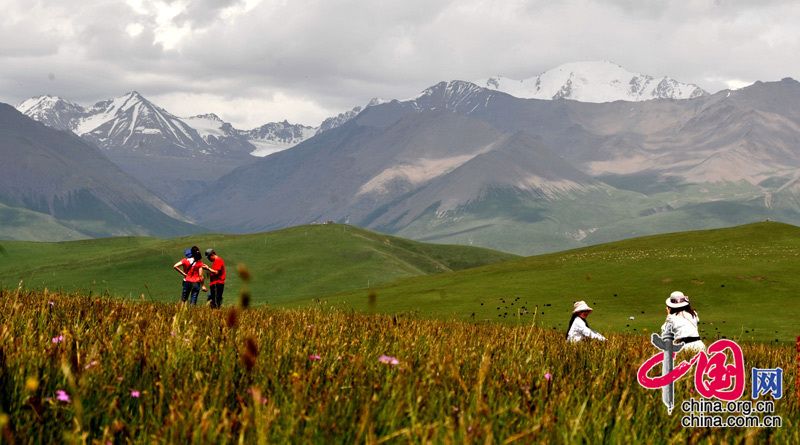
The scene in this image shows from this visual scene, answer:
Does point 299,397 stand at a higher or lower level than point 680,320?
lower

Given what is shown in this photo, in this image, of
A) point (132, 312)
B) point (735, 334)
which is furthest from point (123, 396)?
point (735, 334)

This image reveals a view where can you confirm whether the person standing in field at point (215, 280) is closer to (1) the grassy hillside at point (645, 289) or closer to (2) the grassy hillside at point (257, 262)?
(1) the grassy hillside at point (645, 289)

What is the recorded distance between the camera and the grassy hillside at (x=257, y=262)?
389 ft

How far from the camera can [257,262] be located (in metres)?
134

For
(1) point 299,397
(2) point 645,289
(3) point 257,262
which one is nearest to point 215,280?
(1) point 299,397

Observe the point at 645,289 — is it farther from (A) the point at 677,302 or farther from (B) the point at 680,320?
(B) the point at 680,320

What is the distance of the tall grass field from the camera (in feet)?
13.8

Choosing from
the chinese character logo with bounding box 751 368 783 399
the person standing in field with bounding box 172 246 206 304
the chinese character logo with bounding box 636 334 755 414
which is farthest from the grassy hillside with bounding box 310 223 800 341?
the chinese character logo with bounding box 636 334 755 414

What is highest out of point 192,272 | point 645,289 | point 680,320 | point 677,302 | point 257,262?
point 257,262

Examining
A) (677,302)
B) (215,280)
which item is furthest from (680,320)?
(215,280)

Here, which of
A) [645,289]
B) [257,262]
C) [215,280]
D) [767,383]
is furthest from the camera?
[257,262]

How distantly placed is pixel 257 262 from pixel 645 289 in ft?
296

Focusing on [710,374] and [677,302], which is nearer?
[710,374]

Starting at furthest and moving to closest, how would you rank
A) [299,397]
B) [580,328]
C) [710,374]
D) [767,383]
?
[580,328], [767,383], [710,374], [299,397]
